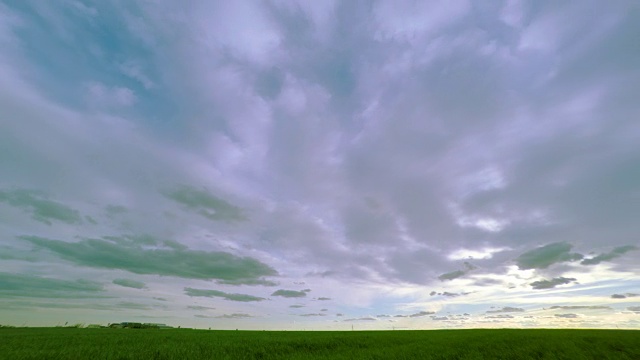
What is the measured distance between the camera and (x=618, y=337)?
28859mm

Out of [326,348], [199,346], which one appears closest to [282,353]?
[326,348]

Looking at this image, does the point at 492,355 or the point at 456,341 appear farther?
the point at 456,341

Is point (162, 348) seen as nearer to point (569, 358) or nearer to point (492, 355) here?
point (492, 355)

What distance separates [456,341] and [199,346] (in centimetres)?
2405

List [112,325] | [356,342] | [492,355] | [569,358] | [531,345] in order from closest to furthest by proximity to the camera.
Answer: [569,358] → [492,355] → [531,345] → [356,342] → [112,325]

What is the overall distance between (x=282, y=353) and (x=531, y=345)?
21.1 meters

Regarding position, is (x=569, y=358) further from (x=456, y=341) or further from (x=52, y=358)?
(x=52, y=358)

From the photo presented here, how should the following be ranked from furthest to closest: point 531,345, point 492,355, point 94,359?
point 531,345, point 492,355, point 94,359

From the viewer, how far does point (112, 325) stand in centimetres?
7906

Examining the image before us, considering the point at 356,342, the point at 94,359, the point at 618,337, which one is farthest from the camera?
the point at 356,342

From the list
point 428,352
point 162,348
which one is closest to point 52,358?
point 162,348

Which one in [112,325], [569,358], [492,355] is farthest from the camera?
[112,325]

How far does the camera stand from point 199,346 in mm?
26734

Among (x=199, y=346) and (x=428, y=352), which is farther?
(x=199, y=346)
